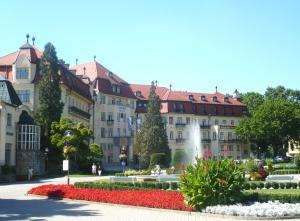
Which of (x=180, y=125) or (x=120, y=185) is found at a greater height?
(x=180, y=125)

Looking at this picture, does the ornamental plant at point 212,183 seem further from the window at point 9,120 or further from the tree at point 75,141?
the tree at point 75,141

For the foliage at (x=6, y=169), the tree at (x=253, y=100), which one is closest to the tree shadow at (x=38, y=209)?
the foliage at (x=6, y=169)

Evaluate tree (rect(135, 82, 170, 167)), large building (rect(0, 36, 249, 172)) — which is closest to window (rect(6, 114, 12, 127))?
large building (rect(0, 36, 249, 172))

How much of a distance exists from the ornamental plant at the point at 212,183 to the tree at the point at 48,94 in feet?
121

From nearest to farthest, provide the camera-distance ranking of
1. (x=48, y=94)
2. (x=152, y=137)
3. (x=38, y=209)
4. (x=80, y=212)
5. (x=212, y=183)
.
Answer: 1. (x=212, y=183)
2. (x=80, y=212)
3. (x=38, y=209)
4. (x=48, y=94)
5. (x=152, y=137)

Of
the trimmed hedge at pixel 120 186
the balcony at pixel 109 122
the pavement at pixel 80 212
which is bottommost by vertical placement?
the pavement at pixel 80 212

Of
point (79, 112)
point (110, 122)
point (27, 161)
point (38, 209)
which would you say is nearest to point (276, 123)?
point (110, 122)

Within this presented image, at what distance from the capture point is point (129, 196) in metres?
23.8

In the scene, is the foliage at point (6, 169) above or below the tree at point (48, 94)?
below

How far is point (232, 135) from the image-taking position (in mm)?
101375

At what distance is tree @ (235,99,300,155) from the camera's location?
286 feet

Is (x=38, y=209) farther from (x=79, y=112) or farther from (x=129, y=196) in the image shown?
(x=79, y=112)

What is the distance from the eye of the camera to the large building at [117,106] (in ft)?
196

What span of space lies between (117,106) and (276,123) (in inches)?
1118
